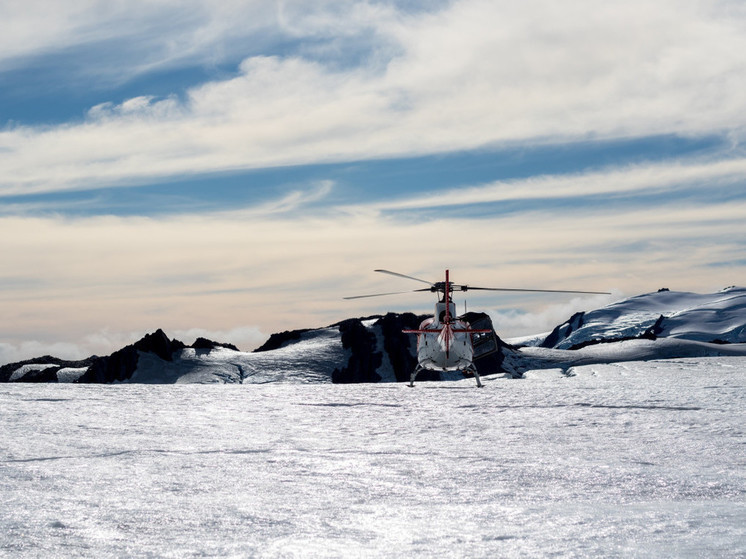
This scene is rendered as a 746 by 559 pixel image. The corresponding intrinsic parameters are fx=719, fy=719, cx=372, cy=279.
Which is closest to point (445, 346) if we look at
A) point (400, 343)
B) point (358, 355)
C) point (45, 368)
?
point (358, 355)

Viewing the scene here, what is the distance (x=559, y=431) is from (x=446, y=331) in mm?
13649

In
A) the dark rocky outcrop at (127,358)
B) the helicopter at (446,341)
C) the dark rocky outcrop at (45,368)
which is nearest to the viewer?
the helicopter at (446,341)

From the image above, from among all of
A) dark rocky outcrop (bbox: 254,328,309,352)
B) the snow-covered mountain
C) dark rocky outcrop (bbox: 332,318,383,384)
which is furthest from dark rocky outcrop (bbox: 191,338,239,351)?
dark rocky outcrop (bbox: 332,318,383,384)

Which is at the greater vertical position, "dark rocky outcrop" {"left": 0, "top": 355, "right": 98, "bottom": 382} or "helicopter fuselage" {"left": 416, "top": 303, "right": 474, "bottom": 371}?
"helicopter fuselage" {"left": 416, "top": 303, "right": 474, "bottom": 371}

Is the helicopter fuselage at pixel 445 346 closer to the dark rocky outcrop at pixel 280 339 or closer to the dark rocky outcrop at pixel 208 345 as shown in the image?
the dark rocky outcrop at pixel 208 345

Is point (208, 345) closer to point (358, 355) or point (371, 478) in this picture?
point (358, 355)

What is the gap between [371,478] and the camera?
28.9ft

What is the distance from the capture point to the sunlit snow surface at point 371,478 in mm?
6078

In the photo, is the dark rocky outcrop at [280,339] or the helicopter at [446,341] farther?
the dark rocky outcrop at [280,339]

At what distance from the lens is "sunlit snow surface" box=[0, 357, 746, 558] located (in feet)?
19.9

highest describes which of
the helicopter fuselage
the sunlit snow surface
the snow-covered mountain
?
the helicopter fuselage

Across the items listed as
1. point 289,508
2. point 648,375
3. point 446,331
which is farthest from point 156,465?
point 648,375

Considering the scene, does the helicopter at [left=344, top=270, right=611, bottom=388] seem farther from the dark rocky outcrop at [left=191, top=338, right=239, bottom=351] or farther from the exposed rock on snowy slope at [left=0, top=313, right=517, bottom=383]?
the dark rocky outcrop at [left=191, top=338, right=239, bottom=351]

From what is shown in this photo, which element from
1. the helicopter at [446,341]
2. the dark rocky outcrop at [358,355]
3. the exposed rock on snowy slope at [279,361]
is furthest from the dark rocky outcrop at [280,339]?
the helicopter at [446,341]
